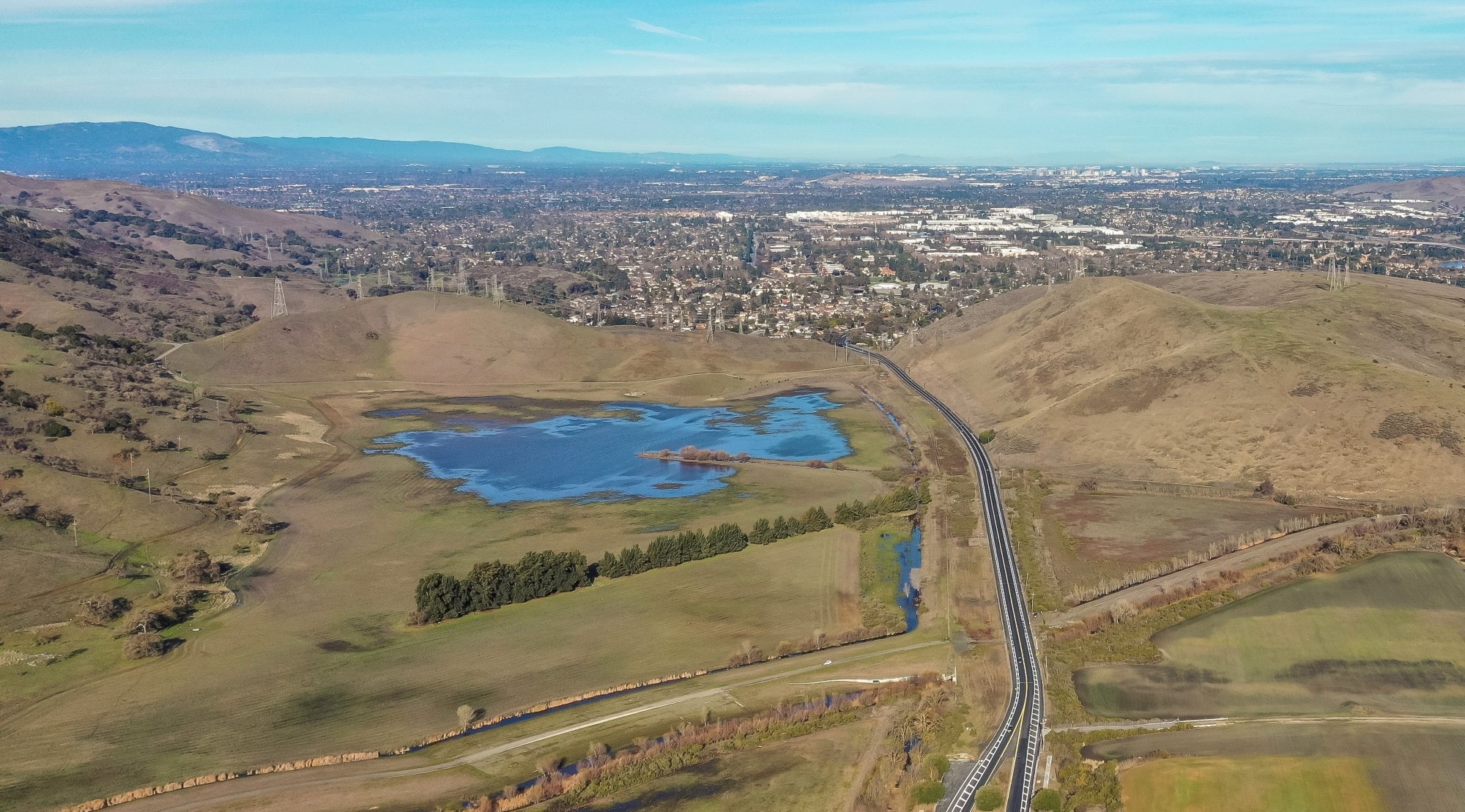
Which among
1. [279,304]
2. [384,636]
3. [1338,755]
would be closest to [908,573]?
[1338,755]

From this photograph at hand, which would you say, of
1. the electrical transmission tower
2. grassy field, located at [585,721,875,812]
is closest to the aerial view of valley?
grassy field, located at [585,721,875,812]

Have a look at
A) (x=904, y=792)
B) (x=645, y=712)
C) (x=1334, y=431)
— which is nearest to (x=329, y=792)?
(x=645, y=712)

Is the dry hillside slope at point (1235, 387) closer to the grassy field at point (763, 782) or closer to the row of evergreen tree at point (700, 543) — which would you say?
the row of evergreen tree at point (700, 543)

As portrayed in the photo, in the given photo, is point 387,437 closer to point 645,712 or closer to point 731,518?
point 731,518

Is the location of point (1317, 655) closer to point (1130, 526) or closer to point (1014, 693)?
point (1014, 693)

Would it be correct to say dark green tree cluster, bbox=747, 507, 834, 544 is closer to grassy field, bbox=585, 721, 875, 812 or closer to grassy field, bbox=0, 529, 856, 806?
grassy field, bbox=0, 529, 856, 806

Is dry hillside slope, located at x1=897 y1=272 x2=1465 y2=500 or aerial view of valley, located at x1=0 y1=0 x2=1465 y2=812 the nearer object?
aerial view of valley, located at x1=0 y1=0 x2=1465 y2=812
